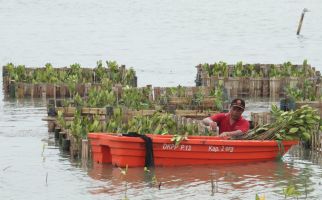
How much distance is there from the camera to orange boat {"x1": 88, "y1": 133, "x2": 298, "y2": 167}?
26.0 meters

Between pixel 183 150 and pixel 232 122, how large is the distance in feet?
5.55

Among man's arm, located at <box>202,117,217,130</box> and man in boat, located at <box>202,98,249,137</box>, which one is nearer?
man in boat, located at <box>202,98,249,137</box>

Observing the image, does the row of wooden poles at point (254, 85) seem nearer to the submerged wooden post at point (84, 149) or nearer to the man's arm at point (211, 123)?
the man's arm at point (211, 123)

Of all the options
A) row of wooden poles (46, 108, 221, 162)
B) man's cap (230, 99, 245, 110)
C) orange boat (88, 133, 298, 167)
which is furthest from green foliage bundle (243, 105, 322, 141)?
row of wooden poles (46, 108, 221, 162)

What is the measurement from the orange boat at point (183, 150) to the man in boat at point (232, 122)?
485 millimetres

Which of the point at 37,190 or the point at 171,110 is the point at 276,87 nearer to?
the point at 171,110

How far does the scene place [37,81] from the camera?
39.8 m

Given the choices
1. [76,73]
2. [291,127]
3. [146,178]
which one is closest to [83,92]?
[76,73]

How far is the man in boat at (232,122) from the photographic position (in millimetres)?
27125

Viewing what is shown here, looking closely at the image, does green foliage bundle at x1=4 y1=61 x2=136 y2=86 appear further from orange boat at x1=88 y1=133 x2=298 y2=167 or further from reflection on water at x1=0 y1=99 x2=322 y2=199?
orange boat at x1=88 y1=133 x2=298 y2=167

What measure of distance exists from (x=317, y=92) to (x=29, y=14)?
60.1 m

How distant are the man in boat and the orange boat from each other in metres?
0.49

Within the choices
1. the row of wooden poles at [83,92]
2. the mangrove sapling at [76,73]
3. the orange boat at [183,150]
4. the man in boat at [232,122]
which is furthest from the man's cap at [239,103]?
the mangrove sapling at [76,73]

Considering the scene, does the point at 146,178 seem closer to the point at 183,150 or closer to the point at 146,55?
the point at 183,150
